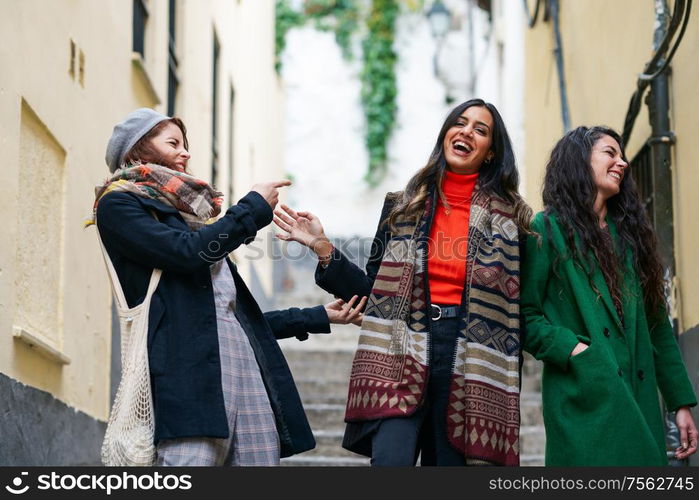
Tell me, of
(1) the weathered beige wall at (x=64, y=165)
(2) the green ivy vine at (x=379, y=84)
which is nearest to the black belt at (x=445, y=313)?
(1) the weathered beige wall at (x=64, y=165)

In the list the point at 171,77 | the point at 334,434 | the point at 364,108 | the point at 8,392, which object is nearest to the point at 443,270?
the point at 8,392

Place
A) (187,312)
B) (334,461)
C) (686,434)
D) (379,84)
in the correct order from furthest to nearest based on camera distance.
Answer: (379,84) → (334,461) → (686,434) → (187,312)

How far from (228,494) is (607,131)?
2136 mm

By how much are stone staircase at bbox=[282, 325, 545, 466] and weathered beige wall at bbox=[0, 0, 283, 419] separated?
159cm

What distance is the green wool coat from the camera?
13.7ft

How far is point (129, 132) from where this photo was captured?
14.2 feet

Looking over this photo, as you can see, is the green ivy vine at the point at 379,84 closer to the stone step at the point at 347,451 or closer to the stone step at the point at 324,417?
the stone step at the point at 324,417

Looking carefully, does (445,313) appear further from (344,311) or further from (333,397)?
(333,397)

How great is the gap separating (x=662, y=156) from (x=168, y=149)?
10.2ft

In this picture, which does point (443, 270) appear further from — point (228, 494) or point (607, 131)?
point (228, 494)

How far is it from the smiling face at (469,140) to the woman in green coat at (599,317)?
306mm

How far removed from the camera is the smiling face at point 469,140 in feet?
15.2

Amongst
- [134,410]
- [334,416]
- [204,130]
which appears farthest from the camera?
[204,130]

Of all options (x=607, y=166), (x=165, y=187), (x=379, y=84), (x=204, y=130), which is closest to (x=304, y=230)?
(x=165, y=187)
